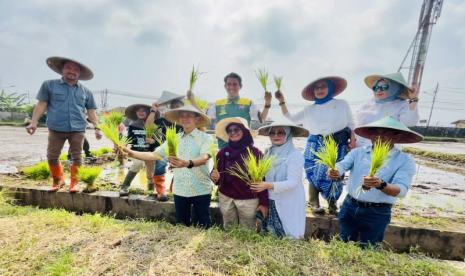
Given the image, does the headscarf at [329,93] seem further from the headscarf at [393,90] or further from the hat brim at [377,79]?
the headscarf at [393,90]

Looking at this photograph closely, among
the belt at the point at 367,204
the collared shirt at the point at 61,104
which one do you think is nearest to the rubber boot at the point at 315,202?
Answer: the belt at the point at 367,204

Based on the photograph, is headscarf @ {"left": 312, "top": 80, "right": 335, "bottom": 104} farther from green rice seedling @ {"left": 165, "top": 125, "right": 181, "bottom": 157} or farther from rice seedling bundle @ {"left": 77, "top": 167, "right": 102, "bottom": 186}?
rice seedling bundle @ {"left": 77, "top": 167, "right": 102, "bottom": 186}

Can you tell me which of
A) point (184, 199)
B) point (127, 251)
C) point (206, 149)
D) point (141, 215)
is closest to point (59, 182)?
point (141, 215)

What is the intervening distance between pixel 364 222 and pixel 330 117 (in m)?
1.48

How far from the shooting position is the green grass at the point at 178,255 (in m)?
1.89

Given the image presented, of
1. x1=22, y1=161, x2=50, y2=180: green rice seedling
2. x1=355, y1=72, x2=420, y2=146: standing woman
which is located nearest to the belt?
x1=355, y1=72, x2=420, y2=146: standing woman

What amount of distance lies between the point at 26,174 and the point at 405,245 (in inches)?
282

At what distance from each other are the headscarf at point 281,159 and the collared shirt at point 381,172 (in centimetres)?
57

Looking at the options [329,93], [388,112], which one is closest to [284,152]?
[329,93]

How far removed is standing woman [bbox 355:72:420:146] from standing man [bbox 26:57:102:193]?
4304 mm

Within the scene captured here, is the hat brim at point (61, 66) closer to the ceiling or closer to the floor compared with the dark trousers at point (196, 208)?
closer to the ceiling

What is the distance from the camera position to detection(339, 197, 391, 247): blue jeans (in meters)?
2.81

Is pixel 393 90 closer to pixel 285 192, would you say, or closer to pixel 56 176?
pixel 285 192

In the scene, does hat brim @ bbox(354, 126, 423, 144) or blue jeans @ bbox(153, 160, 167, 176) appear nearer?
hat brim @ bbox(354, 126, 423, 144)
